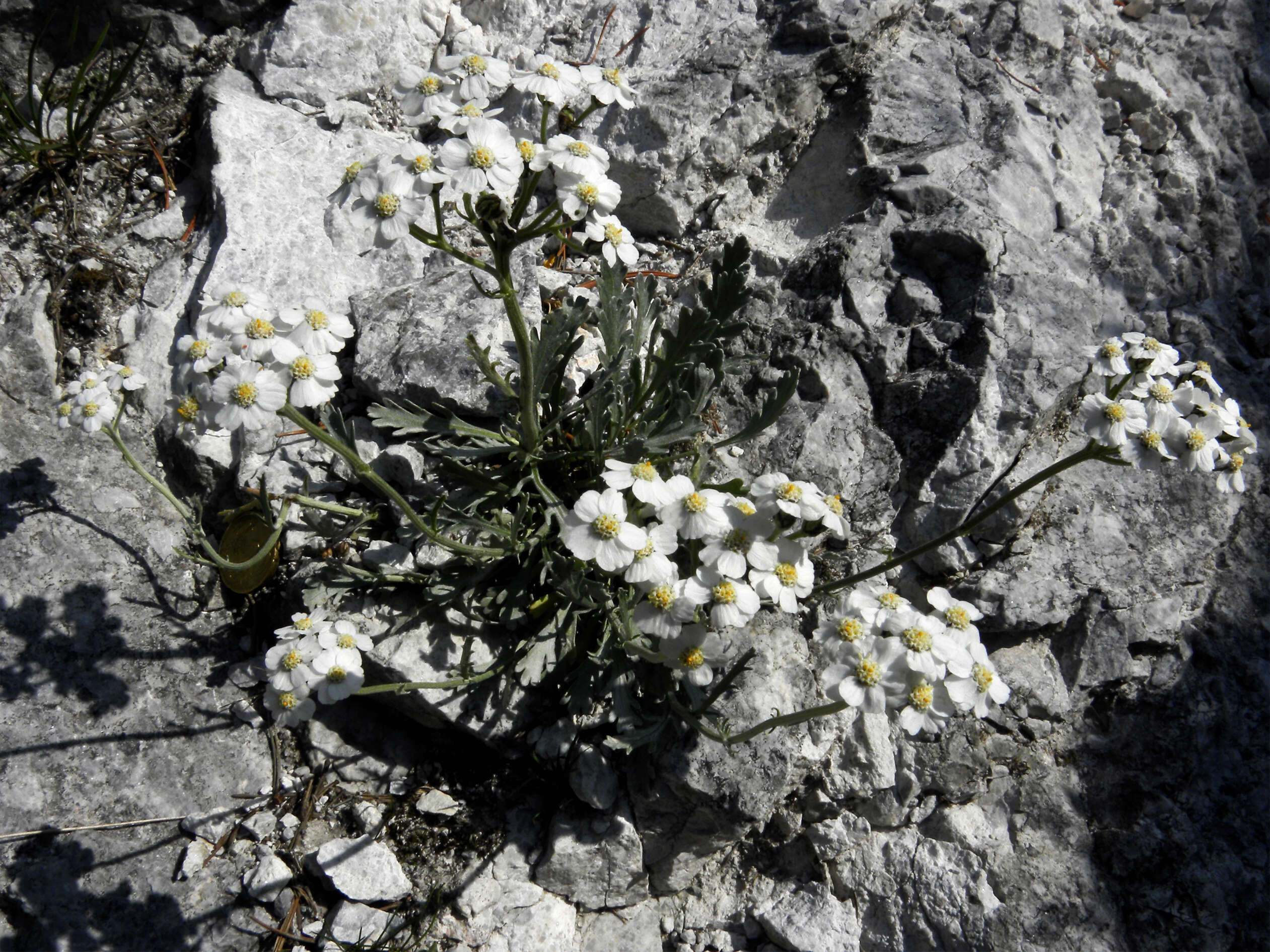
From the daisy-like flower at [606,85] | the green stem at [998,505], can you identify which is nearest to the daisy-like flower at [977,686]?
the green stem at [998,505]

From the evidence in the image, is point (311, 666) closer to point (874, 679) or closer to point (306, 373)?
point (306, 373)

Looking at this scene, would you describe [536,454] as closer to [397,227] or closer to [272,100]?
[397,227]

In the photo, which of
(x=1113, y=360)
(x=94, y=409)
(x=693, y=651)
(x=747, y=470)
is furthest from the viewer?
(x=747, y=470)

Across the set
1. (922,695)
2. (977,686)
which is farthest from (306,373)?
(977,686)

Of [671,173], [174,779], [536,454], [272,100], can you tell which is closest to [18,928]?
[174,779]

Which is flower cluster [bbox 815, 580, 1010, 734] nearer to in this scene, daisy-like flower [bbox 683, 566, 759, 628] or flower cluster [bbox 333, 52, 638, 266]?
daisy-like flower [bbox 683, 566, 759, 628]

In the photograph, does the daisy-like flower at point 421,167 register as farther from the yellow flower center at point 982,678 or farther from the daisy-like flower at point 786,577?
the yellow flower center at point 982,678

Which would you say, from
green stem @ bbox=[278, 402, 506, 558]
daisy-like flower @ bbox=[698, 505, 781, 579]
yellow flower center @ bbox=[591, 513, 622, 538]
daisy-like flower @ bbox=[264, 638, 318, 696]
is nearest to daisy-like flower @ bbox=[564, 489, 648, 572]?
yellow flower center @ bbox=[591, 513, 622, 538]
